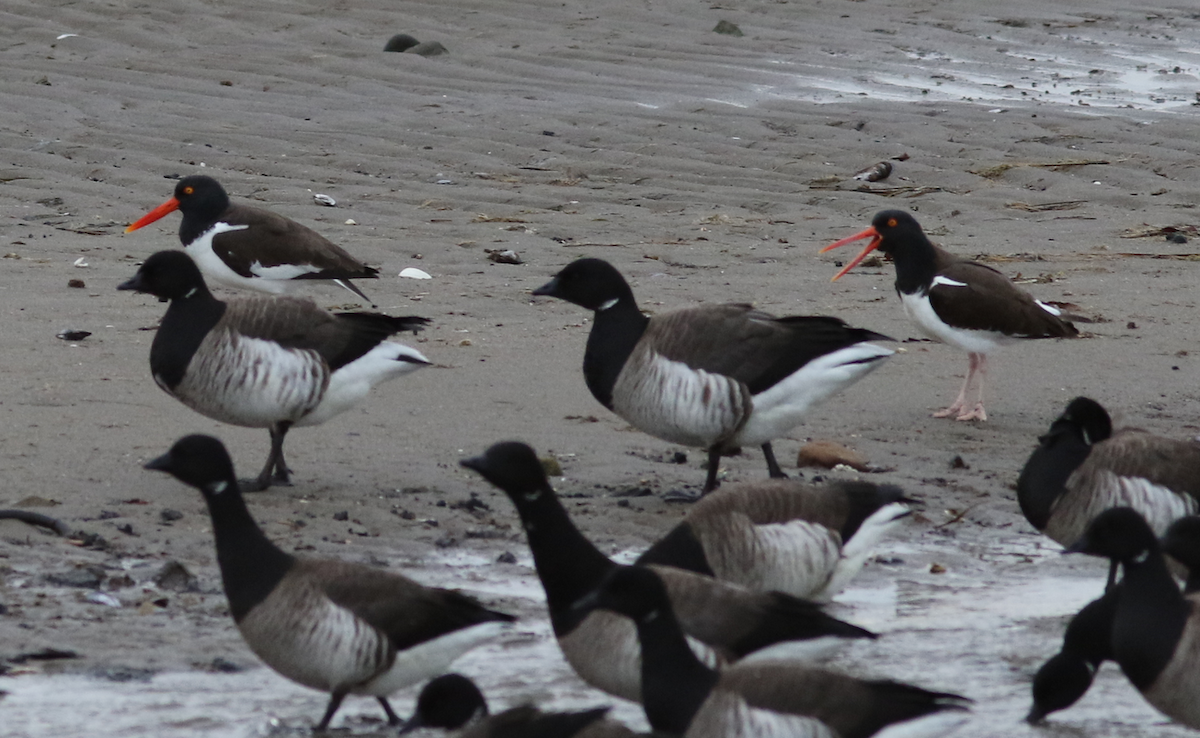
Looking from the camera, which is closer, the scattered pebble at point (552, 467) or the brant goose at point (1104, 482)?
the brant goose at point (1104, 482)

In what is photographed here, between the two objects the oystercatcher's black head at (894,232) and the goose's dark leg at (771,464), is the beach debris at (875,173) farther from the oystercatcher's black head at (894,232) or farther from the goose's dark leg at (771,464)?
the goose's dark leg at (771,464)

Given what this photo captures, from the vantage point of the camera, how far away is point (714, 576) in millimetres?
5844

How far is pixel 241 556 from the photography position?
5.26 m

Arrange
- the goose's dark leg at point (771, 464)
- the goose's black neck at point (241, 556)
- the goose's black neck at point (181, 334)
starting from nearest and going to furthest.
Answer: the goose's black neck at point (241, 556), the goose's black neck at point (181, 334), the goose's dark leg at point (771, 464)

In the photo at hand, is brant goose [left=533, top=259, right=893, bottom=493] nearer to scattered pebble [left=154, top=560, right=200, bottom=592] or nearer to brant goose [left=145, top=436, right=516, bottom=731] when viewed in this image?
scattered pebble [left=154, top=560, right=200, bottom=592]

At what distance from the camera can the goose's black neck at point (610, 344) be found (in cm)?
761

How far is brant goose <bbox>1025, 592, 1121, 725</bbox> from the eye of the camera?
18.6ft

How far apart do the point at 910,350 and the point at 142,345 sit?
4.56 m

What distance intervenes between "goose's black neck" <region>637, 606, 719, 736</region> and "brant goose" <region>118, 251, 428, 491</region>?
327 cm

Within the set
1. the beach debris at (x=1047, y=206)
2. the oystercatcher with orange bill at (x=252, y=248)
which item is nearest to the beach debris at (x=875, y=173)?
the beach debris at (x=1047, y=206)

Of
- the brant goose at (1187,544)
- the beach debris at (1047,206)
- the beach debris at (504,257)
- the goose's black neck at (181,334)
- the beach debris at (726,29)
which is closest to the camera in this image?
the brant goose at (1187,544)

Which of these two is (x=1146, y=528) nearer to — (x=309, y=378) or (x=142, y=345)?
(x=309, y=378)

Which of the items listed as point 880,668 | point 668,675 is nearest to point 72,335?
point 880,668

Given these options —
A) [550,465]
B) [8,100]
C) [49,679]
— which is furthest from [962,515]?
[8,100]
